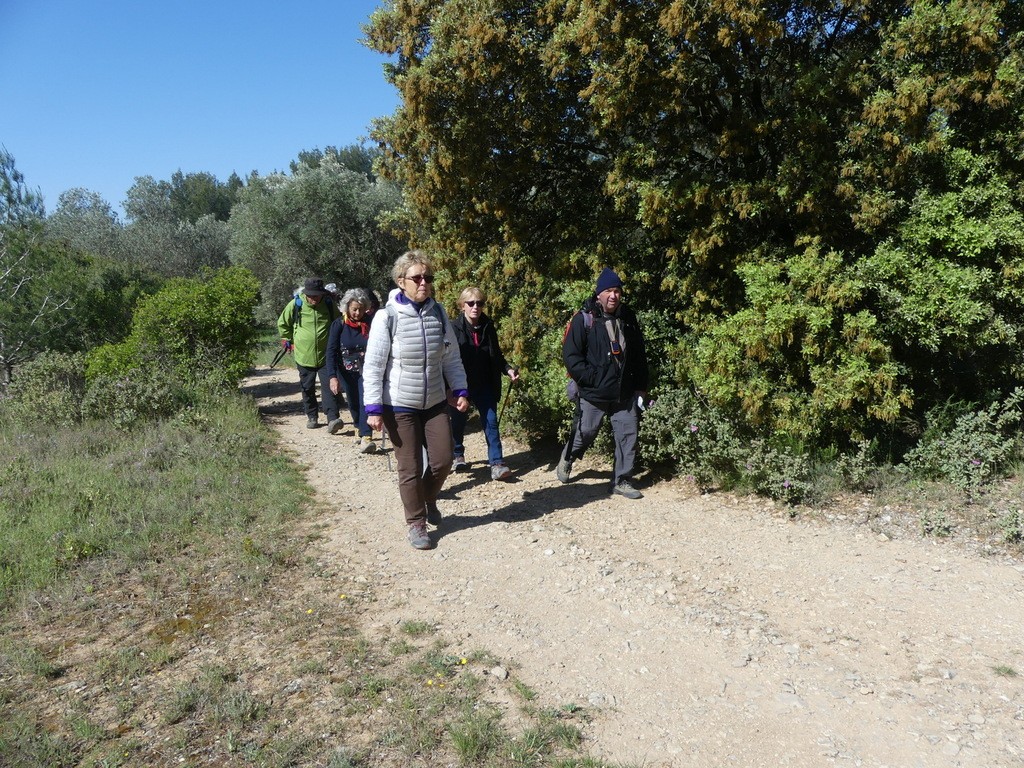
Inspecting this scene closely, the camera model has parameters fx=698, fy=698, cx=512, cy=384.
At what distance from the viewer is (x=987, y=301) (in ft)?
17.8

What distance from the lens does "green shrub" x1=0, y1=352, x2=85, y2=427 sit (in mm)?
8422

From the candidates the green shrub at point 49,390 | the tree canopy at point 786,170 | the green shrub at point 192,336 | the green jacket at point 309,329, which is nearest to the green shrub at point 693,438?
the tree canopy at point 786,170

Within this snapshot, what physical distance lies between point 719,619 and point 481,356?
3384mm

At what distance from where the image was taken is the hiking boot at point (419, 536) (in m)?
5.06

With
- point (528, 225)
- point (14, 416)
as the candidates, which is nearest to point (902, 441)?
point (528, 225)

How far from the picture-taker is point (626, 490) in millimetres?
6148

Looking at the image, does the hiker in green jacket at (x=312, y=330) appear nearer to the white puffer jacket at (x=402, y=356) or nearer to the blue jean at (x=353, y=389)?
the blue jean at (x=353, y=389)

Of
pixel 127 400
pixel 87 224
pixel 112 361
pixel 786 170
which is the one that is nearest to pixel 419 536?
pixel 786 170

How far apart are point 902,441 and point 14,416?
9.85 metres

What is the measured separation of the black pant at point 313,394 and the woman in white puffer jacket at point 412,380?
383 cm

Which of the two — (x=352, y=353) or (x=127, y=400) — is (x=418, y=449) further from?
(x=127, y=400)

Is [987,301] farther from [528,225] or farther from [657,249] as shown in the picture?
[528,225]

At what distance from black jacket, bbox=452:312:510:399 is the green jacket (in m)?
3.12

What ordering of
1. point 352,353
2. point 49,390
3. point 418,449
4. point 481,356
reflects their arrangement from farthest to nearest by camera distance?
point 49,390 < point 352,353 < point 481,356 < point 418,449
